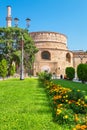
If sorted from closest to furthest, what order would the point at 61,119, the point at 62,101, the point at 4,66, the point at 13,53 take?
the point at 61,119 < the point at 62,101 < the point at 4,66 < the point at 13,53

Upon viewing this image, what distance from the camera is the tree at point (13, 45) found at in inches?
1795

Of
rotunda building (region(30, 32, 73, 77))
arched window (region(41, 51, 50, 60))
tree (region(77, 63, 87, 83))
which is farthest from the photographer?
arched window (region(41, 51, 50, 60))

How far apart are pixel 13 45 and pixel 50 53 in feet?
71.0

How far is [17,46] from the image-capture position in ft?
156

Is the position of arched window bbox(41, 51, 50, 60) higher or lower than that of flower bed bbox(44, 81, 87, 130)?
higher

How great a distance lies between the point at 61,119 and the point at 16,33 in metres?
41.5

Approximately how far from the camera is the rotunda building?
66.1m

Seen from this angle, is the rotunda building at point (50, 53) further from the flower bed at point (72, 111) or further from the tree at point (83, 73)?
the flower bed at point (72, 111)

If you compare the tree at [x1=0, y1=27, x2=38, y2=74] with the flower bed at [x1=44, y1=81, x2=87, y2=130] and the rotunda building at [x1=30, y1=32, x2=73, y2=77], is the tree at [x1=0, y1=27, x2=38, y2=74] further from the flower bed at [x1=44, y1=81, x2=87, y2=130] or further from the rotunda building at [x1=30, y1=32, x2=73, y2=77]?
the flower bed at [x1=44, y1=81, x2=87, y2=130]

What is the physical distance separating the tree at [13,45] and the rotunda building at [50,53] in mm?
16800

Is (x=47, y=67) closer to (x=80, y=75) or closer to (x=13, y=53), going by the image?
(x=13, y=53)

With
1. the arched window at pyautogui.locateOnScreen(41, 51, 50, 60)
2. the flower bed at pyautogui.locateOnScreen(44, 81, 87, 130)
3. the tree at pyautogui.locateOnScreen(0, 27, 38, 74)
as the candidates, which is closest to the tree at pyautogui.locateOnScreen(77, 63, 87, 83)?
the tree at pyautogui.locateOnScreen(0, 27, 38, 74)

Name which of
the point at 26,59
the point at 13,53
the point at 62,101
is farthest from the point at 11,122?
the point at 26,59

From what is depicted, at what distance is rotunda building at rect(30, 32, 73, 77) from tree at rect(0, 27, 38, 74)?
16800 mm
